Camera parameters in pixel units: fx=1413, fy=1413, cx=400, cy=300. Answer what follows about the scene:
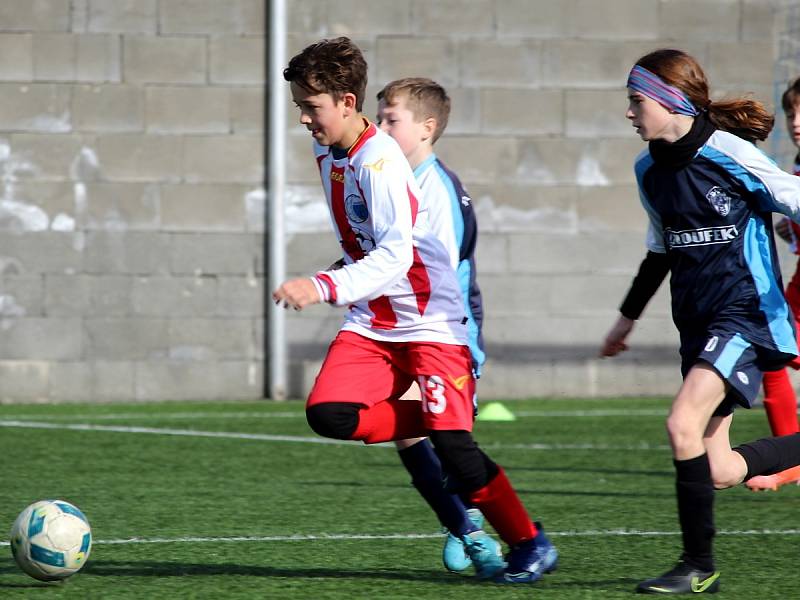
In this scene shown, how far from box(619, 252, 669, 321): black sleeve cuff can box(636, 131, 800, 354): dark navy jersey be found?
0.30 m

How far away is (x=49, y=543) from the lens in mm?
3811

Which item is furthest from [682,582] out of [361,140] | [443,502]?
[361,140]

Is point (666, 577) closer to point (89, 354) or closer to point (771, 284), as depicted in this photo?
point (771, 284)

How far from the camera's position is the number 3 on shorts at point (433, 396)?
12.8 feet

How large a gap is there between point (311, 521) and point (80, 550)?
140 centimetres

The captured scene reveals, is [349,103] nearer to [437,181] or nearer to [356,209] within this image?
[356,209]

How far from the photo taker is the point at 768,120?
4137mm

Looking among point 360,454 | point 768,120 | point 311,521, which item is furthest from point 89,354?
point 768,120

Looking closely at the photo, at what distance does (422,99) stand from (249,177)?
183 inches

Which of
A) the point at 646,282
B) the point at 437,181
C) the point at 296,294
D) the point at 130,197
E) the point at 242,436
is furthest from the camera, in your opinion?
the point at 130,197

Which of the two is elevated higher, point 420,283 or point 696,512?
point 420,283

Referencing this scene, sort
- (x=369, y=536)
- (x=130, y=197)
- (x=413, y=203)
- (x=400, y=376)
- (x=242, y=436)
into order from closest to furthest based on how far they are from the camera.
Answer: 1. (x=413, y=203)
2. (x=400, y=376)
3. (x=369, y=536)
4. (x=242, y=436)
5. (x=130, y=197)

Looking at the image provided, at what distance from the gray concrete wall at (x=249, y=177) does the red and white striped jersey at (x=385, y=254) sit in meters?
5.56

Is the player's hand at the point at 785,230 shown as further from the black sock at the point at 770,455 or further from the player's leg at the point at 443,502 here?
the player's leg at the point at 443,502
